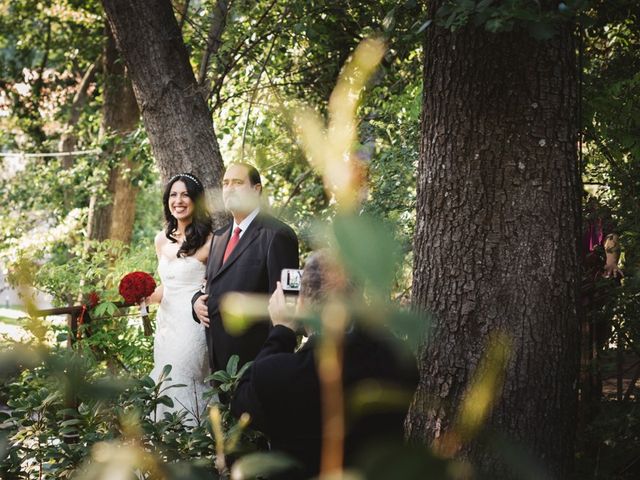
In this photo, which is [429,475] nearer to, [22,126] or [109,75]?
[109,75]

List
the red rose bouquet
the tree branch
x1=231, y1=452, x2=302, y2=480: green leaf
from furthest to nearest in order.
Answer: the tree branch < the red rose bouquet < x1=231, y1=452, x2=302, y2=480: green leaf

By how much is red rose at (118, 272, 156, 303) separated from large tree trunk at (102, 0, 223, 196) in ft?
2.63

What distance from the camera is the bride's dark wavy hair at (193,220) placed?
5145 mm

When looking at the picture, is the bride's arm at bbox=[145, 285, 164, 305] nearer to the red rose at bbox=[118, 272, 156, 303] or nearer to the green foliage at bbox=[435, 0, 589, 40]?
the red rose at bbox=[118, 272, 156, 303]

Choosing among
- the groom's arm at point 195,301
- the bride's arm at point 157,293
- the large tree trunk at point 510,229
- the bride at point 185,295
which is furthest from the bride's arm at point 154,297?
the large tree trunk at point 510,229

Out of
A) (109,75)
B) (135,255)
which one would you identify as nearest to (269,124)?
(135,255)

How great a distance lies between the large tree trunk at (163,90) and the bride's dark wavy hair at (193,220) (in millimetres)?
480

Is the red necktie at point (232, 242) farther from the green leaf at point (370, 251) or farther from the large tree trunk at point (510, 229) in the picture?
the green leaf at point (370, 251)

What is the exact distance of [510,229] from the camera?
327 cm

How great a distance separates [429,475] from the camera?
55cm

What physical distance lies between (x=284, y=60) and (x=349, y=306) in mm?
8664

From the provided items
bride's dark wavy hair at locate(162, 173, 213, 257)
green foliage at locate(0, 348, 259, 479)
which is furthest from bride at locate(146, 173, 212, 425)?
green foliage at locate(0, 348, 259, 479)

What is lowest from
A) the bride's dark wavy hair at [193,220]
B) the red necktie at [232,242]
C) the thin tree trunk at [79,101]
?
the red necktie at [232,242]

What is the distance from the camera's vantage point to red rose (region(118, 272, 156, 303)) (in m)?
5.32
